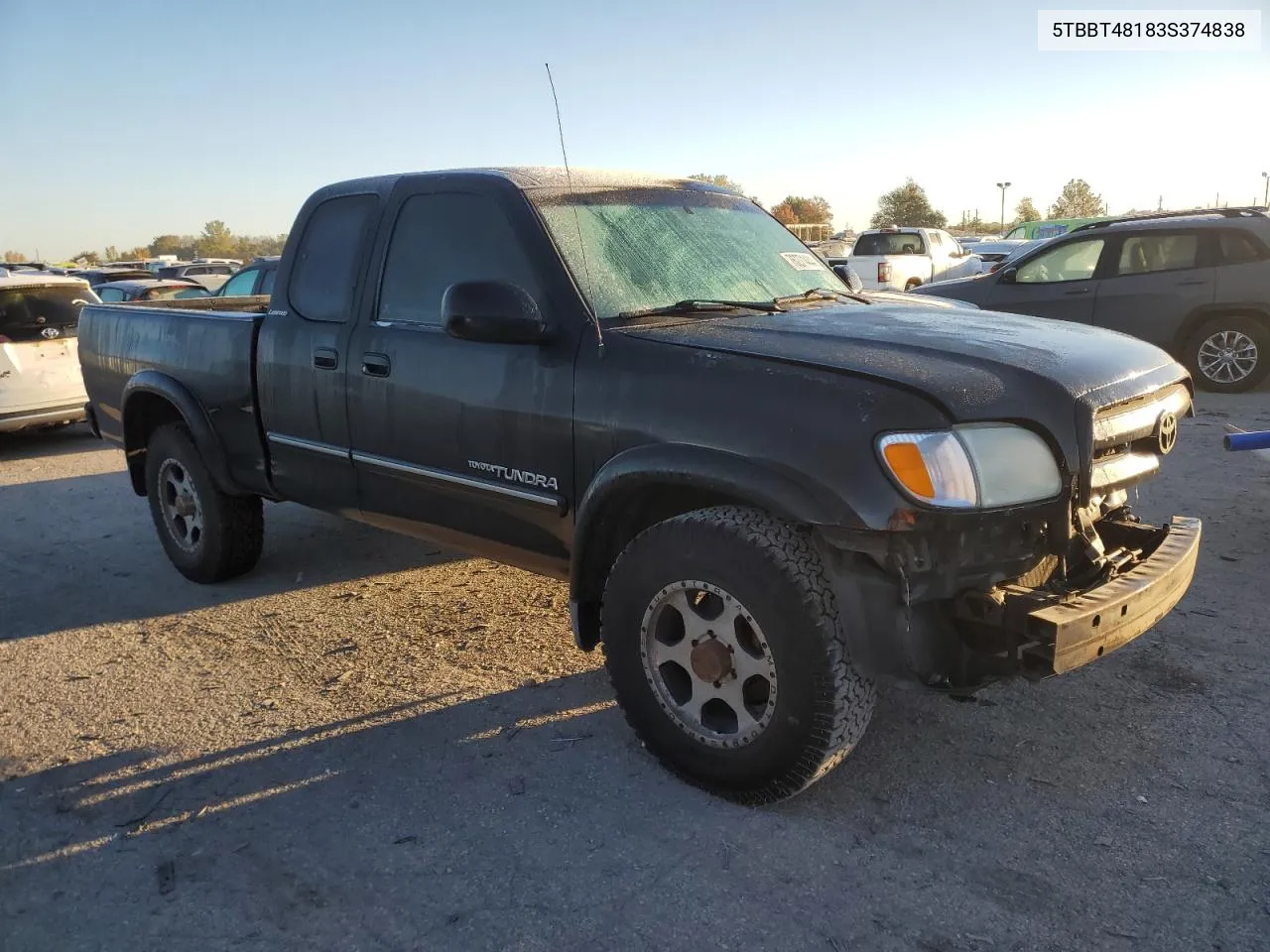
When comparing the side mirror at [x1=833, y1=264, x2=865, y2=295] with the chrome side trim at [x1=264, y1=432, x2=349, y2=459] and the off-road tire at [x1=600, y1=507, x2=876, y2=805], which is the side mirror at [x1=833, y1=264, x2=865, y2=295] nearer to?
the off-road tire at [x1=600, y1=507, x2=876, y2=805]

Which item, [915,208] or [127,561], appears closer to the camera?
[127,561]

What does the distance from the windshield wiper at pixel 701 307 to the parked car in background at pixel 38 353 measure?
804 centimetres

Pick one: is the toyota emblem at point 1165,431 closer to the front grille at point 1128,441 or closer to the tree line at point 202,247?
the front grille at point 1128,441

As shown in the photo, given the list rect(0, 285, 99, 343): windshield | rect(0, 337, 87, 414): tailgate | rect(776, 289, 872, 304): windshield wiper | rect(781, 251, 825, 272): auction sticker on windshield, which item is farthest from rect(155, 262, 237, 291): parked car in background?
rect(776, 289, 872, 304): windshield wiper

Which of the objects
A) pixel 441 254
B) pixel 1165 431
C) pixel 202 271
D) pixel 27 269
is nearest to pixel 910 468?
pixel 1165 431

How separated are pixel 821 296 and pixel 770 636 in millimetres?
1747

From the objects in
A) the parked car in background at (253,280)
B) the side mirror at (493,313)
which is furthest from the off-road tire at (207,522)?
the parked car in background at (253,280)

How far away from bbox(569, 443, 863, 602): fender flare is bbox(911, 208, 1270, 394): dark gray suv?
7853 mm

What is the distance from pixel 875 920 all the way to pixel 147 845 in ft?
6.90

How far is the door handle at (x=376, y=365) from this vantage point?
3.91 metres

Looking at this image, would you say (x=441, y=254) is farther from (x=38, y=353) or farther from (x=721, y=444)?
(x=38, y=353)

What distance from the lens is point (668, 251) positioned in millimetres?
3742

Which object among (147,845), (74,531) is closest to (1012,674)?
(147,845)

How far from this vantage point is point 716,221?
4094 millimetres
